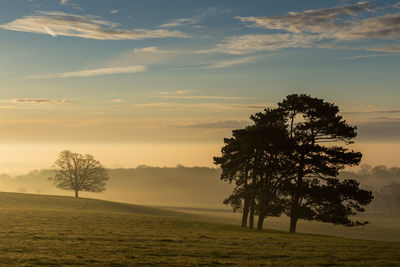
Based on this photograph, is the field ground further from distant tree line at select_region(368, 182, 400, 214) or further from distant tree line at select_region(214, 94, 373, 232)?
distant tree line at select_region(368, 182, 400, 214)

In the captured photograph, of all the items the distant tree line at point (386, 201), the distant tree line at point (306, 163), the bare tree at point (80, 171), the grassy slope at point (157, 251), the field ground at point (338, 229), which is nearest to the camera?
the grassy slope at point (157, 251)

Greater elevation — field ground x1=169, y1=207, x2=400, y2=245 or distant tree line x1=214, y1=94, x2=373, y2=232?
distant tree line x1=214, y1=94, x2=373, y2=232

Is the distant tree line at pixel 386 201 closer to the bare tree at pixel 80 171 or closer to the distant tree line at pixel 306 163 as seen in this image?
the bare tree at pixel 80 171

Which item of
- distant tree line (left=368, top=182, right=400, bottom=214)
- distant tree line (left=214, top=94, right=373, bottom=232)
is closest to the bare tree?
distant tree line (left=214, top=94, right=373, bottom=232)

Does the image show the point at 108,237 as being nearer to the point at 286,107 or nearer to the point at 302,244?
the point at 302,244

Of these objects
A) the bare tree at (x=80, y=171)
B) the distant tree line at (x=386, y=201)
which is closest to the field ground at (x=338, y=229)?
the bare tree at (x=80, y=171)

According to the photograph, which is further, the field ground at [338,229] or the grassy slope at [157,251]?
the field ground at [338,229]

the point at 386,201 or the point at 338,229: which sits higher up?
the point at 386,201

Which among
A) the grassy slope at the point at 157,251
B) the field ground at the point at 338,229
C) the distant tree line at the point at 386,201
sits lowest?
the field ground at the point at 338,229

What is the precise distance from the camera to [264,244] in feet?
90.6

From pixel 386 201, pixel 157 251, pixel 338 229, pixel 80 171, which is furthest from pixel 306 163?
pixel 386 201

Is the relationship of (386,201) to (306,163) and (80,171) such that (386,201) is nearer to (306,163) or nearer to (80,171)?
(80,171)

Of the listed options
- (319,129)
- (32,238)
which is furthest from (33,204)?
(319,129)

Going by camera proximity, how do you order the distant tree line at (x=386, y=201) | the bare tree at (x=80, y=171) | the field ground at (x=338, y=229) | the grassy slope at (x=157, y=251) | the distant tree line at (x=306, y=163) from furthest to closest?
the distant tree line at (x=386, y=201) < the bare tree at (x=80, y=171) < the field ground at (x=338, y=229) < the distant tree line at (x=306, y=163) < the grassy slope at (x=157, y=251)
